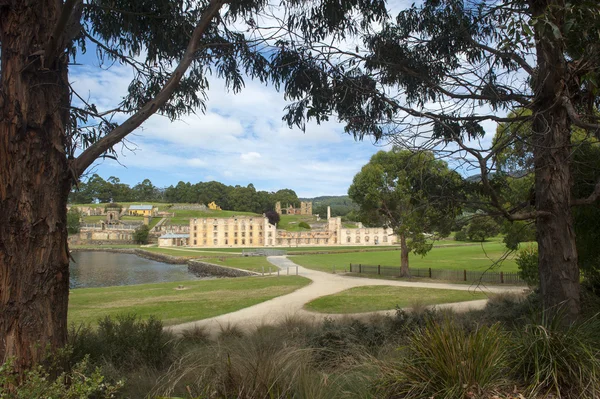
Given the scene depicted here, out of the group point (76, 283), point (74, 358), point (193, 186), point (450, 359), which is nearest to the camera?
point (450, 359)

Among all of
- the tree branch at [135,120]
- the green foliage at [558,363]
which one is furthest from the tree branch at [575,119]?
the tree branch at [135,120]

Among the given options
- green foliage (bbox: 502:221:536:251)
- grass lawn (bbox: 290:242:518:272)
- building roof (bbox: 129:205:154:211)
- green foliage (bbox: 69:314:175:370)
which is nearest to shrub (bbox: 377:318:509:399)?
green foliage (bbox: 69:314:175:370)

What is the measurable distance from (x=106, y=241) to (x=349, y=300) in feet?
289

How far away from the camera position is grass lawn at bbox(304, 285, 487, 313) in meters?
14.1

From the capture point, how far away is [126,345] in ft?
20.7

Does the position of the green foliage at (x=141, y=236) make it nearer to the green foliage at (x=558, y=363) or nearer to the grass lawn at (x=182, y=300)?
the grass lawn at (x=182, y=300)

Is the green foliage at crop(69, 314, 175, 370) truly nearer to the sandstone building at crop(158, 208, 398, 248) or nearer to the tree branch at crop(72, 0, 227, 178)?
the tree branch at crop(72, 0, 227, 178)

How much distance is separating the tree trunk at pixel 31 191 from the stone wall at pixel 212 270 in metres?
26.2

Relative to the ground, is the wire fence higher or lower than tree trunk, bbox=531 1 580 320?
lower

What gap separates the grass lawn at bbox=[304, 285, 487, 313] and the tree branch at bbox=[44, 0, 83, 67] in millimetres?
10968

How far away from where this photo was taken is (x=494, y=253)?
39344 millimetres

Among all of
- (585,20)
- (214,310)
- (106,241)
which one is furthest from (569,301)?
(106,241)

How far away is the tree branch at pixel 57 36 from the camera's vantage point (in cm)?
378

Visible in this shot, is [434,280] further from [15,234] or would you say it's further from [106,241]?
[106,241]
